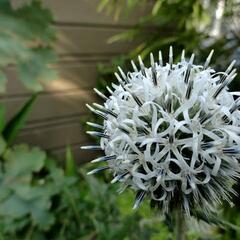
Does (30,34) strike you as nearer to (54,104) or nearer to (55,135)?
(54,104)

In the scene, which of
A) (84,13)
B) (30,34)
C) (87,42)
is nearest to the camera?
(30,34)

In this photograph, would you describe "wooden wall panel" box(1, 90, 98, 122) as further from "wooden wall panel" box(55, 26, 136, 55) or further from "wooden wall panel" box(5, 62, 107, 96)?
"wooden wall panel" box(55, 26, 136, 55)

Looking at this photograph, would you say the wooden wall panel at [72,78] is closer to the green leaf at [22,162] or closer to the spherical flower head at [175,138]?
the green leaf at [22,162]

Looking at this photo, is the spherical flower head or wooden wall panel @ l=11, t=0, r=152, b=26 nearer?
the spherical flower head

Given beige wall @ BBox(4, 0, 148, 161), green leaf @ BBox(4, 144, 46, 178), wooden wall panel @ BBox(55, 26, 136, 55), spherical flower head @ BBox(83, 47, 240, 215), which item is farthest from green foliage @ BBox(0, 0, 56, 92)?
spherical flower head @ BBox(83, 47, 240, 215)

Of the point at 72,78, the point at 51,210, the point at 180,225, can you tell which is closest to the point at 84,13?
the point at 72,78
